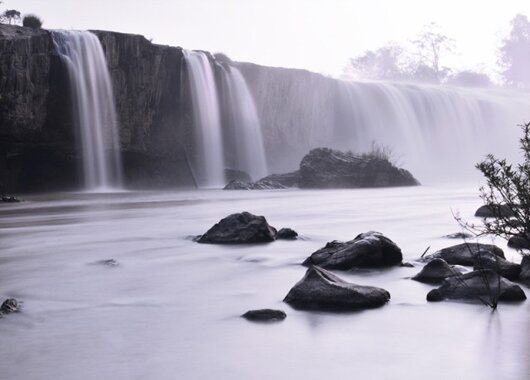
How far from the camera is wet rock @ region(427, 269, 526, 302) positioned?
538 centimetres

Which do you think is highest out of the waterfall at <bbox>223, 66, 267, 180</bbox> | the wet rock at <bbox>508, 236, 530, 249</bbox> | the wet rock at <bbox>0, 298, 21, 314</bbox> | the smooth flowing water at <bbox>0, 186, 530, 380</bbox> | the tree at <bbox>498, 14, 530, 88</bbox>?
the tree at <bbox>498, 14, 530, 88</bbox>

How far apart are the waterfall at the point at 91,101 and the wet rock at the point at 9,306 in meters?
24.9

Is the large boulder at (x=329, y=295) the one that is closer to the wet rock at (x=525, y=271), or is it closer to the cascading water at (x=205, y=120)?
the wet rock at (x=525, y=271)

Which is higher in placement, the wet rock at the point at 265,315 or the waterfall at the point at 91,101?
the waterfall at the point at 91,101

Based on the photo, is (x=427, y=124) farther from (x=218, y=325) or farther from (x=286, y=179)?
(x=218, y=325)

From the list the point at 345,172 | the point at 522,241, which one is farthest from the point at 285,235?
the point at 345,172

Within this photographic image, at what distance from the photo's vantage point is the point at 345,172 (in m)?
32.4

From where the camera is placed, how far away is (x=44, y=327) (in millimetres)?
4746

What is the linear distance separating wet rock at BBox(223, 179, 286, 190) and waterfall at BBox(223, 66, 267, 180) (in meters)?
6.58

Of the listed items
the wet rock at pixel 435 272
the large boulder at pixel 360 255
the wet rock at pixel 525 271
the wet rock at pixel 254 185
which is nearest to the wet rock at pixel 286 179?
the wet rock at pixel 254 185

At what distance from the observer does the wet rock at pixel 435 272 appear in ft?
20.9

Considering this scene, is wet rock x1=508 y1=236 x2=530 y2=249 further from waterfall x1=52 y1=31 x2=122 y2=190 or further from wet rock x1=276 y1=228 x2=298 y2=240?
waterfall x1=52 y1=31 x2=122 y2=190

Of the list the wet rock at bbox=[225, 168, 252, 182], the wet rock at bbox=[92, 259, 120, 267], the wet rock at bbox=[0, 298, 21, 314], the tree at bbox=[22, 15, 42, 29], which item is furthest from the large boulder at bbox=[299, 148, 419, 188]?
the wet rock at bbox=[0, 298, 21, 314]

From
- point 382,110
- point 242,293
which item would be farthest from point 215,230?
point 382,110
